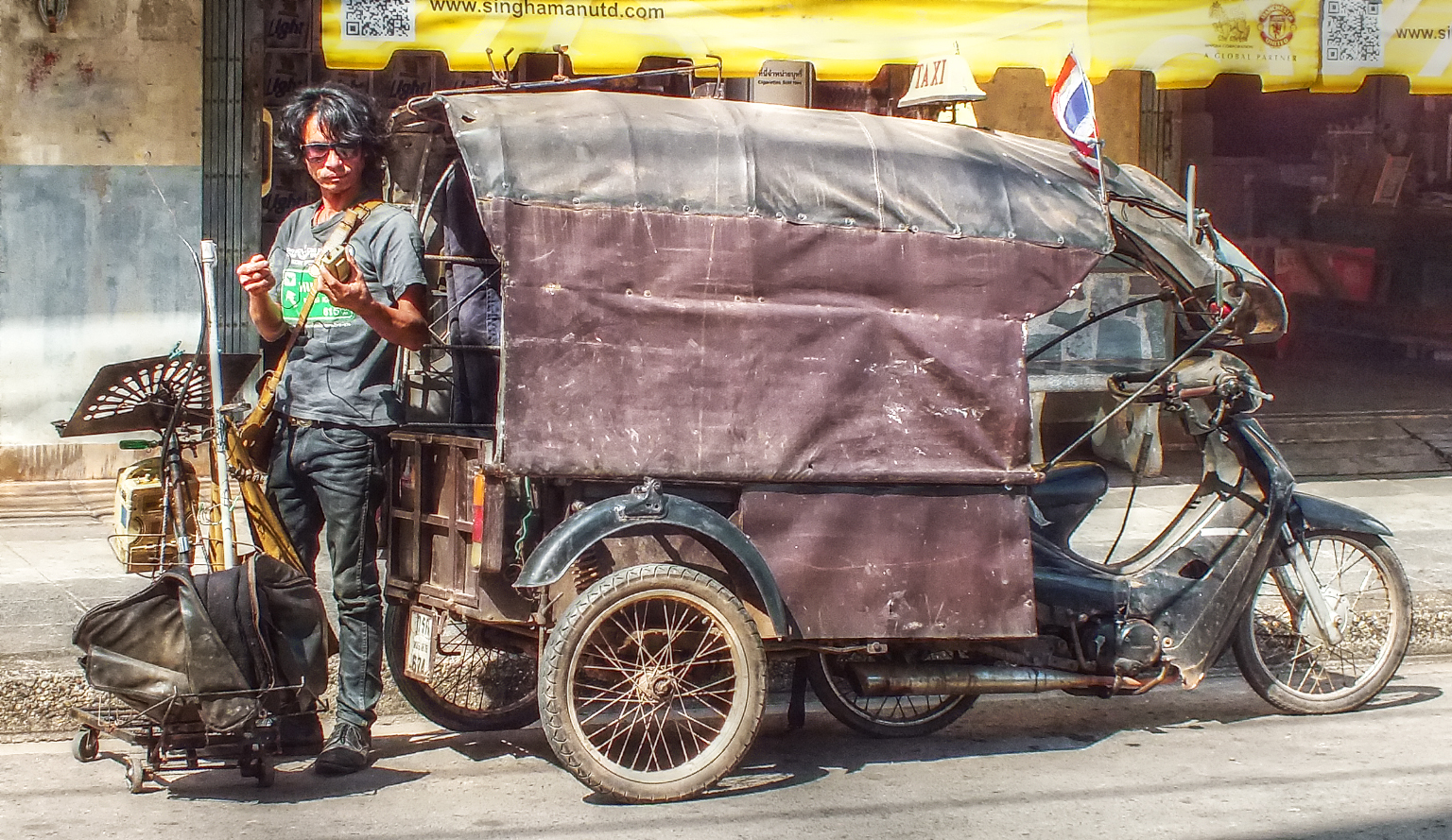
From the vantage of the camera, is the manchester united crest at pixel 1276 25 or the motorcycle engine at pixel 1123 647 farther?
the manchester united crest at pixel 1276 25

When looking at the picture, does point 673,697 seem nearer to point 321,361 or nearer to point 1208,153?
point 321,361

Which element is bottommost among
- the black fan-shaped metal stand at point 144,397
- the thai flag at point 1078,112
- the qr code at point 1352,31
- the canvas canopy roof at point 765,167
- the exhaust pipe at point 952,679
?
the exhaust pipe at point 952,679

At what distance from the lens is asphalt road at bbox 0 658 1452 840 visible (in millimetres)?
4371

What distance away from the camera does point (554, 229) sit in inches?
172

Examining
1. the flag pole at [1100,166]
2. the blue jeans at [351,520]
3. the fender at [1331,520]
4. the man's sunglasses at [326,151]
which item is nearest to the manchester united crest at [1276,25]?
the fender at [1331,520]

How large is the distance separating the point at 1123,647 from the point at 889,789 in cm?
93

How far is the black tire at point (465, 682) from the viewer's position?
17.0 ft

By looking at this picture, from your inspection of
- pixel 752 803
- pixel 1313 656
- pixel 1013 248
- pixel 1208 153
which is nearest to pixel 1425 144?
pixel 1208 153

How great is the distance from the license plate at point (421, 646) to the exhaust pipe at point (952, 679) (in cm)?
127

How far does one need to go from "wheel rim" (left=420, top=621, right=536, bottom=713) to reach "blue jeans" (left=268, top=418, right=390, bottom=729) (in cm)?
44

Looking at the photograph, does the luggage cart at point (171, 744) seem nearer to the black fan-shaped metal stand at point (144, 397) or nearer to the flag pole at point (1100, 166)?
the black fan-shaped metal stand at point (144, 397)

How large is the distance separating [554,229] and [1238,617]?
2.58 meters

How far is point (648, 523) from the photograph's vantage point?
444cm

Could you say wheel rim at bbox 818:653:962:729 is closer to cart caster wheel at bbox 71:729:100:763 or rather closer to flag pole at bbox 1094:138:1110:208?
flag pole at bbox 1094:138:1110:208
